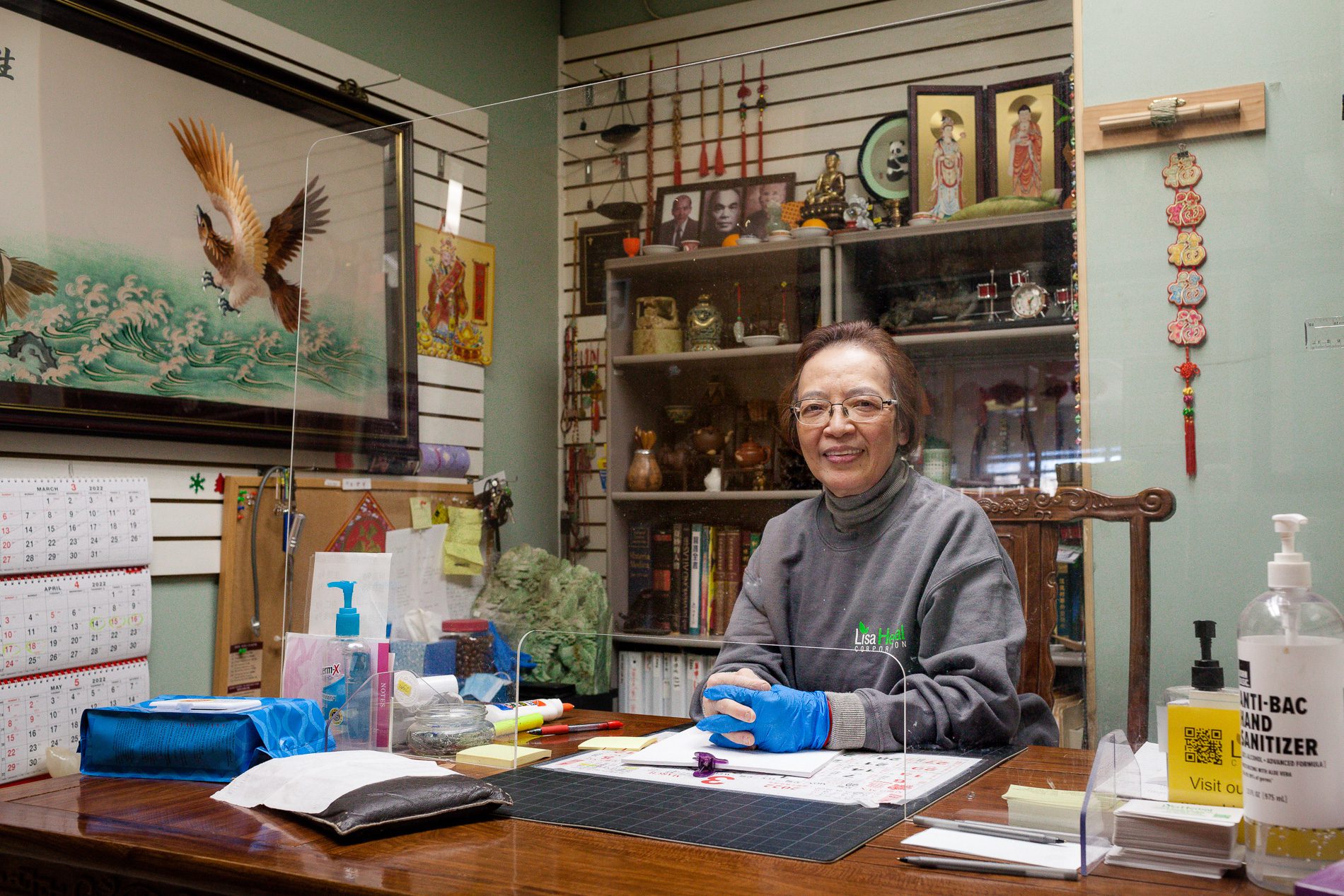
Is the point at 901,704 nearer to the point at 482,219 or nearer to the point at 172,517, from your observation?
the point at 482,219

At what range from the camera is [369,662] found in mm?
1692

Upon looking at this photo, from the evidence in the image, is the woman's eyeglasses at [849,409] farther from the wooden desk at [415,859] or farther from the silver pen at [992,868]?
the silver pen at [992,868]

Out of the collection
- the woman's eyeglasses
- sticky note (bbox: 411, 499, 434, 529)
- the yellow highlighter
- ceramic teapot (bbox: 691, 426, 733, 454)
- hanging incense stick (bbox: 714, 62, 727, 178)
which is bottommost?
the yellow highlighter

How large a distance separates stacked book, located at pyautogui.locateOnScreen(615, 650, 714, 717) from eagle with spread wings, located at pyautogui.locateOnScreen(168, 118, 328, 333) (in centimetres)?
126

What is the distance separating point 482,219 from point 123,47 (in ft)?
3.15

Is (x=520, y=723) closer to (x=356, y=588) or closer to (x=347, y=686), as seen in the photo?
(x=347, y=686)

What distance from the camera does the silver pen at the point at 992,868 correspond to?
0.94 metres

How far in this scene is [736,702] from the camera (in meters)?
1.46

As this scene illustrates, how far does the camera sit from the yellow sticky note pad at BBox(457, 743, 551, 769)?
1.48 metres

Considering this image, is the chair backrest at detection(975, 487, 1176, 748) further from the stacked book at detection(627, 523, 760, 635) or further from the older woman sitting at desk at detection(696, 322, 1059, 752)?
the stacked book at detection(627, 523, 760, 635)

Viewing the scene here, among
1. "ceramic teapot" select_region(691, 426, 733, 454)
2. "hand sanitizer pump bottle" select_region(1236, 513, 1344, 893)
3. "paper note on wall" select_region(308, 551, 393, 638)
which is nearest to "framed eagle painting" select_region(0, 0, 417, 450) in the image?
"paper note on wall" select_region(308, 551, 393, 638)

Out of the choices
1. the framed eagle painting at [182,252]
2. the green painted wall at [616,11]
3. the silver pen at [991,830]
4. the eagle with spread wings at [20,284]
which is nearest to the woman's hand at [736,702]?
A: the silver pen at [991,830]

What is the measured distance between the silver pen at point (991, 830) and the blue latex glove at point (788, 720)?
302 mm

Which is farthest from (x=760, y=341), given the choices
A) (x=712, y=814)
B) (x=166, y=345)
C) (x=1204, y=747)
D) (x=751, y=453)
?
(x=166, y=345)
